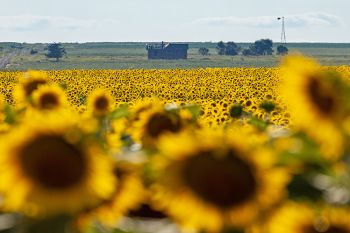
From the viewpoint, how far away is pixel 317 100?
1.58 meters

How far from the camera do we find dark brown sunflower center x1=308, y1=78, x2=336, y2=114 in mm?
1543

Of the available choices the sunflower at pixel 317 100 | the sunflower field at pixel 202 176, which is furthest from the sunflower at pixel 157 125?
the sunflower at pixel 317 100

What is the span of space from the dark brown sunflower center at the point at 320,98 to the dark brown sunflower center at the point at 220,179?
0.25 meters

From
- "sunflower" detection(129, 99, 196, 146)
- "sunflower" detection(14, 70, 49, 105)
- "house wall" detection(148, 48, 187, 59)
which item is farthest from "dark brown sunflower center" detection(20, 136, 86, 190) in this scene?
"house wall" detection(148, 48, 187, 59)

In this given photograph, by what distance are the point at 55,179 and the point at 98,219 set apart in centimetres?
20

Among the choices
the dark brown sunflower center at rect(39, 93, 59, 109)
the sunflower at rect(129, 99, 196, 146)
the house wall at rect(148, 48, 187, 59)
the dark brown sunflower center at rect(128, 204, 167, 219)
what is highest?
the sunflower at rect(129, 99, 196, 146)

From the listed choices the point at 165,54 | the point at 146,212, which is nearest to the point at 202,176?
the point at 146,212

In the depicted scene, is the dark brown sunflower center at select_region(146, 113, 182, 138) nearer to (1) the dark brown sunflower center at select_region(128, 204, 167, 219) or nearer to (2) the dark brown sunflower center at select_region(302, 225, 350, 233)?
(1) the dark brown sunflower center at select_region(128, 204, 167, 219)

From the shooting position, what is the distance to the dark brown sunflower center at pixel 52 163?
142 cm

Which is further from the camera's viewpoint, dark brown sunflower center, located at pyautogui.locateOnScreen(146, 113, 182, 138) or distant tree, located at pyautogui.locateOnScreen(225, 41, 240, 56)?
distant tree, located at pyautogui.locateOnScreen(225, 41, 240, 56)

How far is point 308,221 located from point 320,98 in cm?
28

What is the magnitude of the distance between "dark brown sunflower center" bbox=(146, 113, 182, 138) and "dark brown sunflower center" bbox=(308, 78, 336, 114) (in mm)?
735

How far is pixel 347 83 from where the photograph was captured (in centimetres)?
156

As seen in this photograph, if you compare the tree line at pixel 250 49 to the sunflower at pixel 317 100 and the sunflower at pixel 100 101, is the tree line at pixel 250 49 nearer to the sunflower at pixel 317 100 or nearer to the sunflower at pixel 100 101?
the sunflower at pixel 100 101
